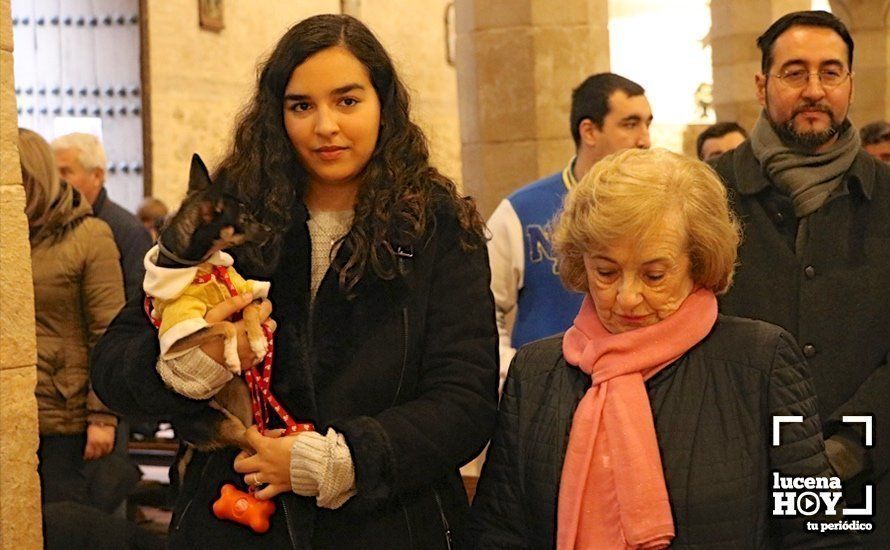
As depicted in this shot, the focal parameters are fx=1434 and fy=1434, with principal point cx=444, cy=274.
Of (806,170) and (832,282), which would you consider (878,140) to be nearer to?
(806,170)

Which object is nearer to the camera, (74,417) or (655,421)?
(655,421)

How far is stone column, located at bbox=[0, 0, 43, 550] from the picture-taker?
9.89ft

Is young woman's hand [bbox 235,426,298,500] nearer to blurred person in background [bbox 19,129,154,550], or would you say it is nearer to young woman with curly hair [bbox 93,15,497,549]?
young woman with curly hair [bbox 93,15,497,549]

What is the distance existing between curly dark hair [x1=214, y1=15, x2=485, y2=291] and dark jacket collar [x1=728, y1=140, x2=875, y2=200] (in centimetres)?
90

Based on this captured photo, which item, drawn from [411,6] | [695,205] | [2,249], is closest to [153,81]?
[411,6]

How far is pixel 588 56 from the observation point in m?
8.02

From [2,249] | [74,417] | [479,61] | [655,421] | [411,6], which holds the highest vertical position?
[411,6]

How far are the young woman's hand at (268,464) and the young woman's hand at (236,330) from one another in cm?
13

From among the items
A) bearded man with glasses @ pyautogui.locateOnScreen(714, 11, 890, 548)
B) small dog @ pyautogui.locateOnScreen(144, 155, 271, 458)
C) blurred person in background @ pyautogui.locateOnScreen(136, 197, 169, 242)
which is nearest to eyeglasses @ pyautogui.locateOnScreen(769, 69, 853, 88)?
bearded man with glasses @ pyautogui.locateOnScreen(714, 11, 890, 548)

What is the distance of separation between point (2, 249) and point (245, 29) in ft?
34.2

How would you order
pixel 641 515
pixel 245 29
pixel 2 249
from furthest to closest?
pixel 245 29, pixel 2 249, pixel 641 515

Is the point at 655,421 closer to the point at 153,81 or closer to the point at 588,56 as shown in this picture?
the point at 588,56

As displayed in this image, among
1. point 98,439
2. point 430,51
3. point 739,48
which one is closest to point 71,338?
point 98,439

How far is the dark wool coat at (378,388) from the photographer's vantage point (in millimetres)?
Answer: 2527
